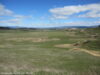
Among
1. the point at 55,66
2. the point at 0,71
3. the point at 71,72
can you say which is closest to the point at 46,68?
the point at 55,66

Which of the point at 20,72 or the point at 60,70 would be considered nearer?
the point at 20,72

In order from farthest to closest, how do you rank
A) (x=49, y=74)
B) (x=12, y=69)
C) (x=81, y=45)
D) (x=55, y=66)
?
(x=81, y=45) < (x=55, y=66) < (x=12, y=69) < (x=49, y=74)

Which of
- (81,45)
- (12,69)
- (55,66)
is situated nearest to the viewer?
(12,69)

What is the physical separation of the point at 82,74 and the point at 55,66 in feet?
14.2

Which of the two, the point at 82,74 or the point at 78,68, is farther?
the point at 78,68

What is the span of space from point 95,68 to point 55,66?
5.57 meters


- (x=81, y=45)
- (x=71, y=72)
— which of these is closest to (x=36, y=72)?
(x=71, y=72)

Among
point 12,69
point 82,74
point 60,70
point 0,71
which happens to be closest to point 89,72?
point 82,74

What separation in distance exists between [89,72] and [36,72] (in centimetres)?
671

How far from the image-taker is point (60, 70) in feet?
55.3

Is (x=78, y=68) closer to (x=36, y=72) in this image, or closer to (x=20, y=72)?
(x=36, y=72)

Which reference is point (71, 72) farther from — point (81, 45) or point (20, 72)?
point (81, 45)

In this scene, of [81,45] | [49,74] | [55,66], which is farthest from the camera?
[81,45]

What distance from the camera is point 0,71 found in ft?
52.3
